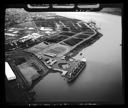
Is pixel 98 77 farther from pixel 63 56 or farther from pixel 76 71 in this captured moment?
pixel 63 56

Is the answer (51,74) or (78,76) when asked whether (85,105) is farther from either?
(51,74)

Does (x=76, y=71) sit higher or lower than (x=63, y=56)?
lower

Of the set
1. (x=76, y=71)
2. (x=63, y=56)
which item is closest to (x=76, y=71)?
(x=76, y=71)
